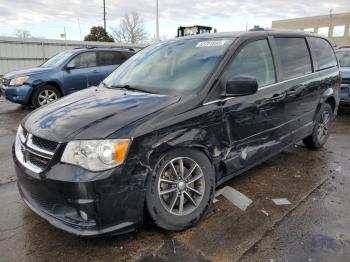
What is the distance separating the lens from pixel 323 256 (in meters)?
2.62

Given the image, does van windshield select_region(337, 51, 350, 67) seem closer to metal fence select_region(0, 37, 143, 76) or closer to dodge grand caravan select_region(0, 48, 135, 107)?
dodge grand caravan select_region(0, 48, 135, 107)

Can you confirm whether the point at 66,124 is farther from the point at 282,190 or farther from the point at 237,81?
the point at 282,190

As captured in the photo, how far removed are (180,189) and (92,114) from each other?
101 centimetres

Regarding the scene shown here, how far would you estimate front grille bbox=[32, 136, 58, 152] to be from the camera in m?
2.52

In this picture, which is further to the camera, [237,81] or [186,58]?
[186,58]

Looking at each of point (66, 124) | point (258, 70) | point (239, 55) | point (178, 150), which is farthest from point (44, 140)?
point (258, 70)

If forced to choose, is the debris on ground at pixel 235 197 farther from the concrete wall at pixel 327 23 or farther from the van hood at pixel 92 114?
the concrete wall at pixel 327 23

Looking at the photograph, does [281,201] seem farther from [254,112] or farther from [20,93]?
[20,93]

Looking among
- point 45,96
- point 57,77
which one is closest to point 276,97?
point 57,77

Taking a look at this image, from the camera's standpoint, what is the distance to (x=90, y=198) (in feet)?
7.83

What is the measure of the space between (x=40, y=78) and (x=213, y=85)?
22.8ft

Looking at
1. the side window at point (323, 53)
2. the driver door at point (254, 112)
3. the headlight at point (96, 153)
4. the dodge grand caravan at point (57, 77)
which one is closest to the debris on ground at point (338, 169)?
the driver door at point (254, 112)

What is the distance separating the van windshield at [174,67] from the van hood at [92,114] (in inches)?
9.8

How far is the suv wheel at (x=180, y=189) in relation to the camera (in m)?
2.71
